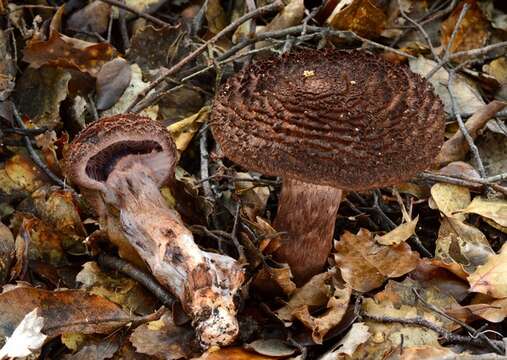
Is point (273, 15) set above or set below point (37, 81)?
above

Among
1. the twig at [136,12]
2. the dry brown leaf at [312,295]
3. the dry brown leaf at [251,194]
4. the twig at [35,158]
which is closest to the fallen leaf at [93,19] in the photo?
the twig at [136,12]

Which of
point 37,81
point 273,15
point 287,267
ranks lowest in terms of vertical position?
point 287,267

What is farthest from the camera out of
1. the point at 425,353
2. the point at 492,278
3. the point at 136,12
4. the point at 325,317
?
the point at 136,12

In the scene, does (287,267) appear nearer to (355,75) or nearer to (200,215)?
(200,215)

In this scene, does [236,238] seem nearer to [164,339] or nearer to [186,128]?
[164,339]

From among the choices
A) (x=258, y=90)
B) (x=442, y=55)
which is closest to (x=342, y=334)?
(x=258, y=90)

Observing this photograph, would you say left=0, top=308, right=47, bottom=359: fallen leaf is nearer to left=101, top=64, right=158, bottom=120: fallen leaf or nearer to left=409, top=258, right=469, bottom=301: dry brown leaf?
left=101, top=64, right=158, bottom=120: fallen leaf

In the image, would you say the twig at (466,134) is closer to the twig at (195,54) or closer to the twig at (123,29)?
the twig at (195,54)

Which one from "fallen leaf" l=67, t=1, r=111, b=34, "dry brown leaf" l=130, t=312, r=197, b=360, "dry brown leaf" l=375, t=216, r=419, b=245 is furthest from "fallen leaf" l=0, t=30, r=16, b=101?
"dry brown leaf" l=375, t=216, r=419, b=245

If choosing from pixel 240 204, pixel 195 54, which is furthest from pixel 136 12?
pixel 240 204
